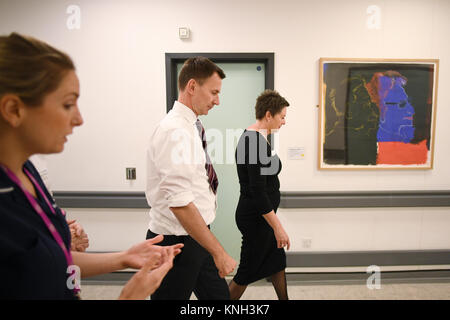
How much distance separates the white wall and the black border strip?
0.23 feet

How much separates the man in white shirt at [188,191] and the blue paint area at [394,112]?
1.74m

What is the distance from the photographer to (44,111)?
1.65ft

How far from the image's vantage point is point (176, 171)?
931 mm

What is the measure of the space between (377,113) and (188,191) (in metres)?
1.99

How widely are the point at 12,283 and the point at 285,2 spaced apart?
2.42 meters

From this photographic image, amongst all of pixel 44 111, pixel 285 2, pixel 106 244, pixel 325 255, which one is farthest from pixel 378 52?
pixel 106 244

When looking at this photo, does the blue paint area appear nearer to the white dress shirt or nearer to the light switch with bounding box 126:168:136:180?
the white dress shirt

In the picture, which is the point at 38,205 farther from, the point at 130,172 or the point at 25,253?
the point at 130,172

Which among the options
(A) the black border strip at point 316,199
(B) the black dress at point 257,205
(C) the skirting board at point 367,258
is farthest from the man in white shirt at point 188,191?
(C) the skirting board at point 367,258

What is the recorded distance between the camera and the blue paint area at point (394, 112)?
216cm

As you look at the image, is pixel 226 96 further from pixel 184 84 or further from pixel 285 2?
pixel 184 84

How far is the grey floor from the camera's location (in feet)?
6.84

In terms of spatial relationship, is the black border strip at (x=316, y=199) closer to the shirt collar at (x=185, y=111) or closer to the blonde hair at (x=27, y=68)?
the shirt collar at (x=185, y=111)

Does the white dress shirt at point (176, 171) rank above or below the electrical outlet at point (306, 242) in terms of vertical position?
above
